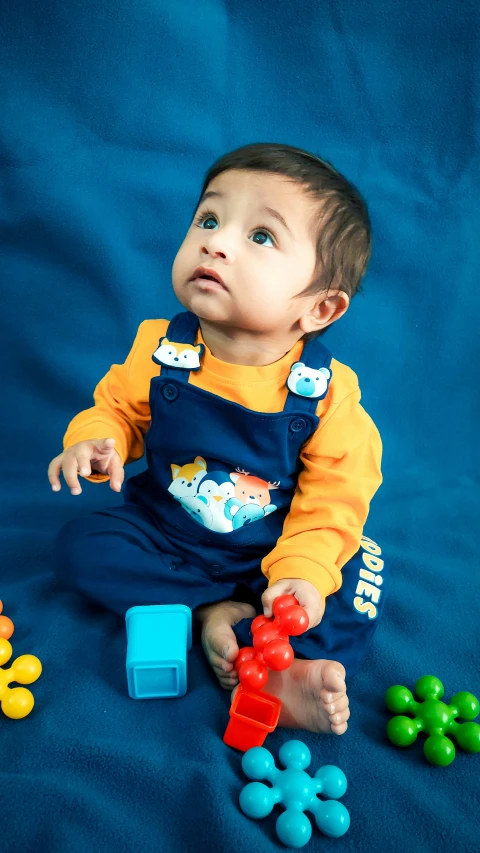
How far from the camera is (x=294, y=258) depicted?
853 millimetres

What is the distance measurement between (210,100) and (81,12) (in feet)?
0.82

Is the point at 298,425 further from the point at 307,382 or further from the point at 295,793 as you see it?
the point at 295,793

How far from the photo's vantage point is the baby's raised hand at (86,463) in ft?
2.80

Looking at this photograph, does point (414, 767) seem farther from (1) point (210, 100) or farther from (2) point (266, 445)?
(1) point (210, 100)

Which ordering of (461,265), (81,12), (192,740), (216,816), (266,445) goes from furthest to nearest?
(461,265)
(81,12)
(266,445)
(192,740)
(216,816)

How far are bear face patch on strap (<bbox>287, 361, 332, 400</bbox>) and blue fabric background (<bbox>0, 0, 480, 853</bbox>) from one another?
34 centimetres

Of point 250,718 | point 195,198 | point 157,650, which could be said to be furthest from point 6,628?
point 195,198

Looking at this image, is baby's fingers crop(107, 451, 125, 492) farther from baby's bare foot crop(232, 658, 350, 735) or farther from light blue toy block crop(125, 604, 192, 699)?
baby's bare foot crop(232, 658, 350, 735)

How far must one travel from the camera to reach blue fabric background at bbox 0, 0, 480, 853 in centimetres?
122

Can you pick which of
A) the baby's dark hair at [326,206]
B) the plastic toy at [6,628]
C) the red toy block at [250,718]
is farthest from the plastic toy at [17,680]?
the baby's dark hair at [326,206]

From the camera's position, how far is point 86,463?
859 millimetres

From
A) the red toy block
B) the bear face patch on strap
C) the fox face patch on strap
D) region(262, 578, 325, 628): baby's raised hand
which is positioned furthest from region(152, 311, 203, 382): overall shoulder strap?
the red toy block

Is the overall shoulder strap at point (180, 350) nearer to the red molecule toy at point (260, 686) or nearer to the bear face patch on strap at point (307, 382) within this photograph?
the bear face patch on strap at point (307, 382)

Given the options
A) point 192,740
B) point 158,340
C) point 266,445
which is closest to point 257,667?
point 192,740
